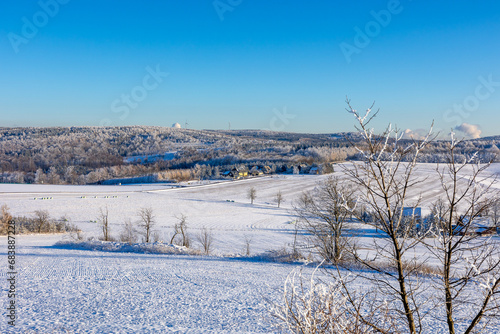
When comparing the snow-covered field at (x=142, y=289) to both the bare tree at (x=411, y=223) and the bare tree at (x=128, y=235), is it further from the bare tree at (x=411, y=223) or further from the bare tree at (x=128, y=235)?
the bare tree at (x=128, y=235)

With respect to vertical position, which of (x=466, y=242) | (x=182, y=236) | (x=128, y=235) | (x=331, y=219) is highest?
(x=466, y=242)

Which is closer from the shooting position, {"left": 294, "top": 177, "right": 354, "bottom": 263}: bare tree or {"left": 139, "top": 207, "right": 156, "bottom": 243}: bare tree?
{"left": 294, "top": 177, "right": 354, "bottom": 263}: bare tree

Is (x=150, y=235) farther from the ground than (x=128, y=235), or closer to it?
closer to it

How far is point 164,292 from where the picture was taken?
10.9 metres

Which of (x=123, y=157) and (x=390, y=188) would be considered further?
(x=123, y=157)

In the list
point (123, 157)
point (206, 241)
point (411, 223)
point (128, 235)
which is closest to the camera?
point (411, 223)

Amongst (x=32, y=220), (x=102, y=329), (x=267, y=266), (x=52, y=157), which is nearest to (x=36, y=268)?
(x=102, y=329)

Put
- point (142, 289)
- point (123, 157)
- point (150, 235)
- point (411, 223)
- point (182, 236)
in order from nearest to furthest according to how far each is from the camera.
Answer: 1. point (411, 223)
2. point (142, 289)
3. point (150, 235)
4. point (182, 236)
5. point (123, 157)

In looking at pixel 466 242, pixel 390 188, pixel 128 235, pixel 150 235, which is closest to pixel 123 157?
pixel 150 235

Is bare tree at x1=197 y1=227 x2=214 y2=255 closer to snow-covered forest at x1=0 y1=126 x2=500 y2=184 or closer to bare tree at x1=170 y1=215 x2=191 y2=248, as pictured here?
bare tree at x1=170 y1=215 x2=191 y2=248

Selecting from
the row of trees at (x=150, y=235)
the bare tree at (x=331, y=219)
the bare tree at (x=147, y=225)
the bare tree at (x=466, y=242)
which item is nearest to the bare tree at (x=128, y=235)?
the row of trees at (x=150, y=235)

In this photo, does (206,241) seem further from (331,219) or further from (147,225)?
(331,219)

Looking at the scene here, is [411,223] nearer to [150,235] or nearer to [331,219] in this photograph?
[331,219]

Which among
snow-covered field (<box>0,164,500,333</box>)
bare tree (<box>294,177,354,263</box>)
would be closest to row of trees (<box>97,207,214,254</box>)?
snow-covered field (<box>0,164,500,333</box>)
